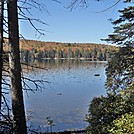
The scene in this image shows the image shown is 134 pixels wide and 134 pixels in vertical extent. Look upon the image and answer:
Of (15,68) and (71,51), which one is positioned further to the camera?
(71,51)

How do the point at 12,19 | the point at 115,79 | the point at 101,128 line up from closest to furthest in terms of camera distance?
the point at 12,19 < the point at 101,128 < the point at 115,79

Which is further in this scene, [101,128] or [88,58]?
[88,58]

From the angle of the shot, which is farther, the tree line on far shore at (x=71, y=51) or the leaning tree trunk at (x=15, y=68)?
the tree line on far shore at (x=71, y=51)

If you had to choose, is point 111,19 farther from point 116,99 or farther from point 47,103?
point 47,103

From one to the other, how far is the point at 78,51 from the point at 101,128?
130 metres

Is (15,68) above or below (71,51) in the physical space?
below

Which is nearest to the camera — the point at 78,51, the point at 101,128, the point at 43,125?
the point at 101,128

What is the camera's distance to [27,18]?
4727mm

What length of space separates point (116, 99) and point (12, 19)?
3.47m

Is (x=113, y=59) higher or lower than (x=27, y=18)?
lower

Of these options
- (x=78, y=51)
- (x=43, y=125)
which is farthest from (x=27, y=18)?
(x=78, y=51)

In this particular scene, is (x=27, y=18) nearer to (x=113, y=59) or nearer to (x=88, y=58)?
(x=113, y=59)

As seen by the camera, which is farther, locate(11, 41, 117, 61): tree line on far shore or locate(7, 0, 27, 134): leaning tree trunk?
locate(11, 41, 117, 61): tree line on far shore

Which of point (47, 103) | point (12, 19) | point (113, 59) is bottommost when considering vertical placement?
point (47, 103)
